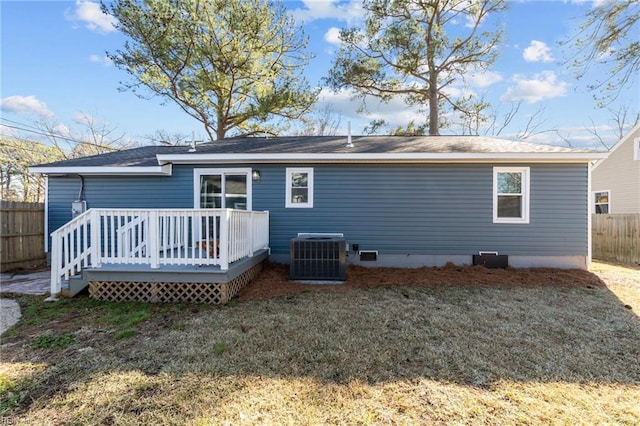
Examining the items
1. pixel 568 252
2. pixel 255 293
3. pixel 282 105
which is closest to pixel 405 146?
pixel 568 252

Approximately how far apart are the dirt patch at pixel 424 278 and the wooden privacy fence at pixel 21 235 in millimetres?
6244

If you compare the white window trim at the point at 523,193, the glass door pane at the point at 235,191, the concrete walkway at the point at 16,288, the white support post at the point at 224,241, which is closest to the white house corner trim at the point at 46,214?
the concrete walkway at the point at 16,288

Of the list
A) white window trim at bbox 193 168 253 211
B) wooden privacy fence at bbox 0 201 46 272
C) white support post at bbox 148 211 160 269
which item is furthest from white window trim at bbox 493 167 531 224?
wooden privacy fence at bbox 0 201 46 272

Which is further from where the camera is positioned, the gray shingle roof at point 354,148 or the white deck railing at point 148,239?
the gray shingle roof at point 354,148

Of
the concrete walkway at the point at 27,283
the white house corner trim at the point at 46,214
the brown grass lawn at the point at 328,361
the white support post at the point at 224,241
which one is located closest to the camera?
the brown grass lawn at the point at 328,361

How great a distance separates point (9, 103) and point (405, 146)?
811 inches

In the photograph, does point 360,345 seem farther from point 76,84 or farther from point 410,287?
point 76,84

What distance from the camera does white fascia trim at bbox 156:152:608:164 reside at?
21.9 ft

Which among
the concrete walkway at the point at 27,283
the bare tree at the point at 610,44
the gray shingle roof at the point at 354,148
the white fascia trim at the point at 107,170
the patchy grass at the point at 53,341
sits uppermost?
the bare tree at the point at 610,44

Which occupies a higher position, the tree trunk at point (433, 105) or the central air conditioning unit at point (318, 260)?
the tree trunk at point (433, 105)

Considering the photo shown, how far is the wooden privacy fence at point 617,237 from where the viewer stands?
9195 mm

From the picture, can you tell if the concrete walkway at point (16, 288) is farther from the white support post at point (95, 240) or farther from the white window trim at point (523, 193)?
the white window trim at point (523, 193)

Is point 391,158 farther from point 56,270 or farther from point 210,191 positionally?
point 56,270

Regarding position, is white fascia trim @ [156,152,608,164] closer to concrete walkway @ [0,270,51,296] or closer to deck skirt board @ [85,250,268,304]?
deck skirt board @ [85,250,268,304]
